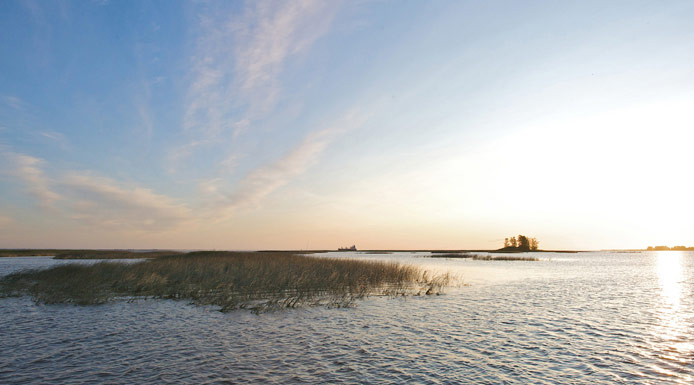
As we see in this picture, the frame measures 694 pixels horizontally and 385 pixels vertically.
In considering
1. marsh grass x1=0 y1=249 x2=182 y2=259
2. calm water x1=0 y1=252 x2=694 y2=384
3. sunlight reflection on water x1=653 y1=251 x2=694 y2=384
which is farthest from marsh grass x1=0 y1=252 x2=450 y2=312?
marsh grass x1=0 y1=249 x2=182 y2=259

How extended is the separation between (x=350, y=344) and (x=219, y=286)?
50.8 ft

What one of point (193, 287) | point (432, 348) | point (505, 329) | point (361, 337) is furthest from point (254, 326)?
point (193, 287)

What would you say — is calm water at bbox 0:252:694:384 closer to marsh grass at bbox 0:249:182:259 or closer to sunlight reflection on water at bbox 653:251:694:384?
sunlight reflection on water at bbox 653:251:694:384

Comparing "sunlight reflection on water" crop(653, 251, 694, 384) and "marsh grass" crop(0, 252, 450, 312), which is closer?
"sunlight reflection on water" crop(653, 251, 694, 384)

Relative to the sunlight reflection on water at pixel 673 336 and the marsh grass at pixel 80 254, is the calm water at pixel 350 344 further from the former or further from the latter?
the marsh grass at pixel 80 254

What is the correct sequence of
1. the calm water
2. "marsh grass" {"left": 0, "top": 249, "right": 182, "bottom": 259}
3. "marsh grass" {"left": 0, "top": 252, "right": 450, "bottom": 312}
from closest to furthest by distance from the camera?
the calm water → "marsh grass" {"left": 0, "top": 252, "right": 450, "bottom": 312} → "marsh grass" {"left": 0, "top": 249, "right": 182, "bottom": 259}

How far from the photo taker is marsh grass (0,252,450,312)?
2245 cm

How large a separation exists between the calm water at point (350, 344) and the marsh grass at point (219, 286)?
1.67 meters

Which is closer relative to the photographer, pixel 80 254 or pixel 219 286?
pixel 219 286

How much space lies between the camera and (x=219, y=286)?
85.4ft

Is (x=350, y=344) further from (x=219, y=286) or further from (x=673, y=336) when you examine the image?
Result: (x=219, y=286)

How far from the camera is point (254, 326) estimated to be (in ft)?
53.3

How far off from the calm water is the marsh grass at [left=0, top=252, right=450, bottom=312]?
5.49 feet

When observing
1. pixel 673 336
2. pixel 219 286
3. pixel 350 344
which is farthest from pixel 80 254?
pixel 673 336
